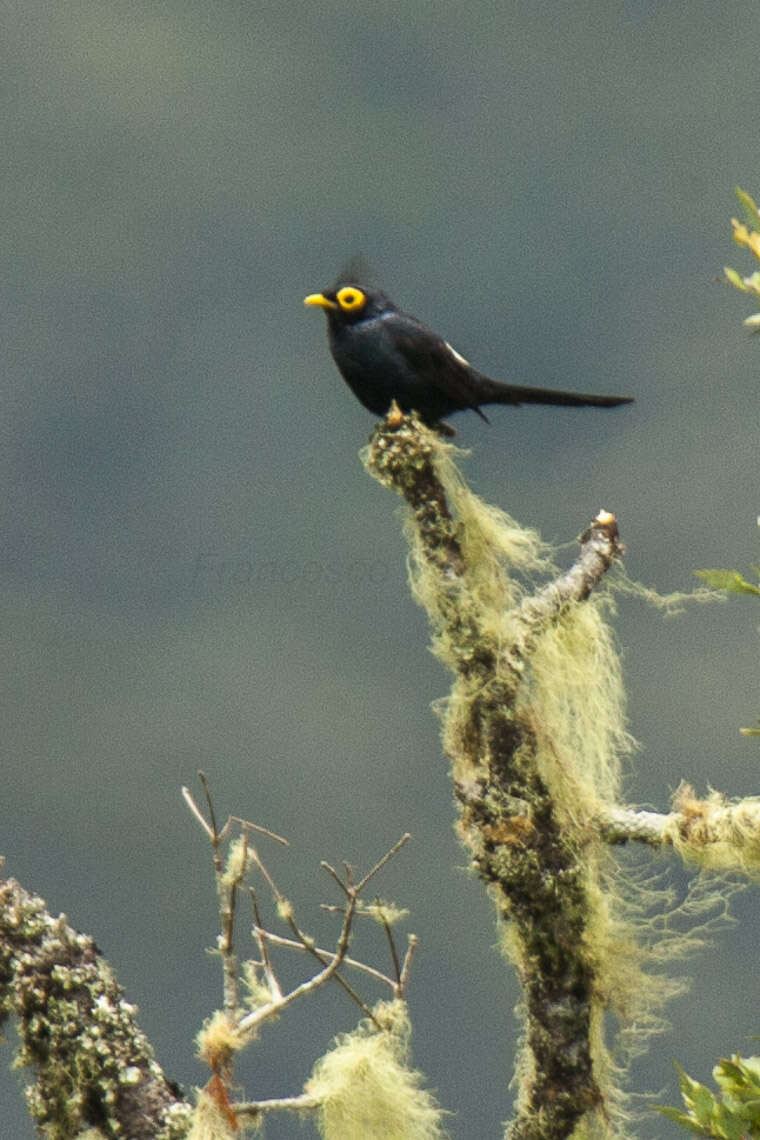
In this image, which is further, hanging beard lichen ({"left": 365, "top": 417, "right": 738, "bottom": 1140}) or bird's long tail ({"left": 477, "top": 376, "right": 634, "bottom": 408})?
bird's long tail ({"left": 477, "top": 376, "right": 634, "bottom": 408})

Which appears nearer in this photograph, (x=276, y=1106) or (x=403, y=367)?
(x=276, y=1106)

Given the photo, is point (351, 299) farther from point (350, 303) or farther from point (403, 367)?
point (403, 367)

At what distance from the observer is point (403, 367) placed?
3893 mm

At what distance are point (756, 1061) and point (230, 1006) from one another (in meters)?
1.14

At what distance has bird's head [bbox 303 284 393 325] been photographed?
160 inches

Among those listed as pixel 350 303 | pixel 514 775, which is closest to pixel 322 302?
pixel 350 303

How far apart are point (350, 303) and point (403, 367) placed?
0.31 meters

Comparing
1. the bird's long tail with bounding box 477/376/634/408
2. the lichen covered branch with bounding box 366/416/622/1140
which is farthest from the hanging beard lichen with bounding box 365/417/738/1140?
the bird's long tail with bounding box 477/376/634/408

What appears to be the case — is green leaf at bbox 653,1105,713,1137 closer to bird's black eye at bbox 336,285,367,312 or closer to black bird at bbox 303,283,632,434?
black bird at bbox 303,283,632,434

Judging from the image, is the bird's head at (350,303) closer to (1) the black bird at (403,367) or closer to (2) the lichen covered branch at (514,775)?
(1) the black bird at (403,367)

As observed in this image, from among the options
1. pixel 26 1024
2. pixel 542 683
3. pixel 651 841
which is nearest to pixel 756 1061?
pixel 651 841

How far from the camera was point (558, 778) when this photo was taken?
11.2ft

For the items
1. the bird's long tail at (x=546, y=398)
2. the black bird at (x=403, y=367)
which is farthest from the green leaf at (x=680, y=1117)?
the bird's long tail at (x=546, y=398)

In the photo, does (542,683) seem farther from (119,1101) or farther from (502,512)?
(119,1101)
